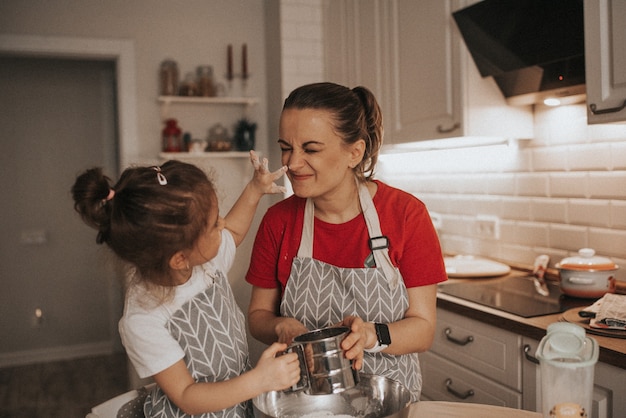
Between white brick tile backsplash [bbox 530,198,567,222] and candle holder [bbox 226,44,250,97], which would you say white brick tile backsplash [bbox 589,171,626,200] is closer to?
white brick tile backsplash [bbox 530,198,567,222]

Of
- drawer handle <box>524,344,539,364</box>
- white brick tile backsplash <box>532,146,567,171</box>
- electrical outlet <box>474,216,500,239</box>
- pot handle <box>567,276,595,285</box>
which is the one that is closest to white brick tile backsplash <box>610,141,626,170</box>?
white brick tile backsplash <box>532,146,567,171</box>

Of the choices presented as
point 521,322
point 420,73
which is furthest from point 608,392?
point 420,73

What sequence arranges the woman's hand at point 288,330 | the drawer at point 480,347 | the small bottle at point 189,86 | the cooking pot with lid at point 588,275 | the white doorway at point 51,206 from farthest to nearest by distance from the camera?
the white doorway at point 51,206 → the small bottle at point 189,86 → the cooking pot with lid at point 588,275 → the drawer at point 480,347 → the woman's hand at point 288,330

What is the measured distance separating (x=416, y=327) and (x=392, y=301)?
0.31ft

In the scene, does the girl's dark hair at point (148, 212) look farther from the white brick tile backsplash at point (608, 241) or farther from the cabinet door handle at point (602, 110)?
the white brick tile backsplash at point (608, 241)

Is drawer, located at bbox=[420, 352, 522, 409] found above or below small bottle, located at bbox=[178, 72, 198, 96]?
below

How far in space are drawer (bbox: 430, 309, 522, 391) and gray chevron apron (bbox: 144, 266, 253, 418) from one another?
0.99 meters

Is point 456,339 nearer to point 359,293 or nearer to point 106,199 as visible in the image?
point 359,293

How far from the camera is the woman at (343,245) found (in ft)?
4.78

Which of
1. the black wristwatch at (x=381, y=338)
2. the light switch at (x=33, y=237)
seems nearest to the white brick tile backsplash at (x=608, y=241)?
the black wristwatch at (x=381, y=338)

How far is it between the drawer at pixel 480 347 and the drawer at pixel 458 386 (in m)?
0.02

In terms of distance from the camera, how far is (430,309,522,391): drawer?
191 centimetres

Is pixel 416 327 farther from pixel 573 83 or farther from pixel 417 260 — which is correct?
pixel 573 83

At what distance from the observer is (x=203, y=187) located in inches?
47.9
